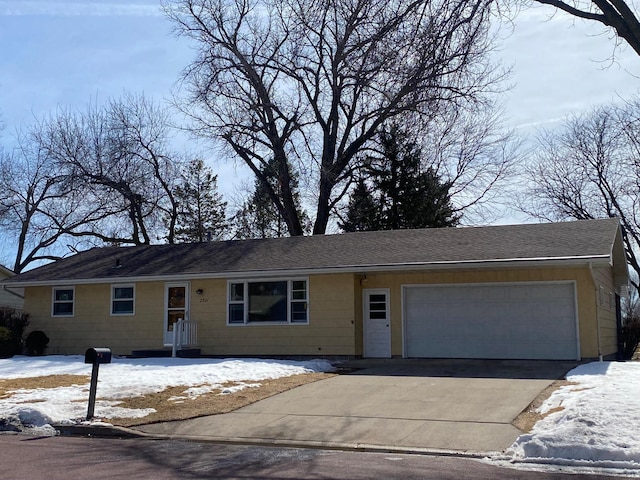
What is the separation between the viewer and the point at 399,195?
3678cm

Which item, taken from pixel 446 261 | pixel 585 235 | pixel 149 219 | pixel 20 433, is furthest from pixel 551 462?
pixel 149 219

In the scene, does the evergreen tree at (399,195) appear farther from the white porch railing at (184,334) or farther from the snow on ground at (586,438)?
the snow on ground at (586,438)

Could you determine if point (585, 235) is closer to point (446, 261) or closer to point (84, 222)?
point (446, 261)

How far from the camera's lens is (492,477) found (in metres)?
7.22

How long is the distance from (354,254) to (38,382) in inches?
377

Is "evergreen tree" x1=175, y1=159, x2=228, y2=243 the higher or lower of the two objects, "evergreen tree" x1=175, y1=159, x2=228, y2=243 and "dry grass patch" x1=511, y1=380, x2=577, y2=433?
the higher

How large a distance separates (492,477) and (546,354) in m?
11.2

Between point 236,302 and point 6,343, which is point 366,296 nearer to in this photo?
point 236,302

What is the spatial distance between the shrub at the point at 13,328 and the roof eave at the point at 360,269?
3.58ft

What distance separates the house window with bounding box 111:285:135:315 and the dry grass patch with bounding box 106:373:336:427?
9.24 metres

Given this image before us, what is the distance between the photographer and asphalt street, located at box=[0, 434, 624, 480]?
7.34 meters

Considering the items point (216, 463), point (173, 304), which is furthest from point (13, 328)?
point (216, 463)

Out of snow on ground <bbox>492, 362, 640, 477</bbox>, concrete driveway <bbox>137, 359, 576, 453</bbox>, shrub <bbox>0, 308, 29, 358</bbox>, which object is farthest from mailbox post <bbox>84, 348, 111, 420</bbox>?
shrub <bbox>0, 308, 29, 358</bbox>

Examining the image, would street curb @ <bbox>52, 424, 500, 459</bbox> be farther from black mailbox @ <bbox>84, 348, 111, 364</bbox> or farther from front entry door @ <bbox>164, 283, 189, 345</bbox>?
front entry door @ <bbox>164, 283, 189, 345</bbox>
